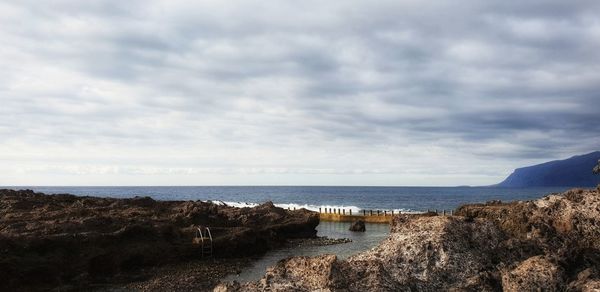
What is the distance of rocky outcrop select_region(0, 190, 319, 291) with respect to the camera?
27.3 meters

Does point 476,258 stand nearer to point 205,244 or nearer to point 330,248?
point 205,244

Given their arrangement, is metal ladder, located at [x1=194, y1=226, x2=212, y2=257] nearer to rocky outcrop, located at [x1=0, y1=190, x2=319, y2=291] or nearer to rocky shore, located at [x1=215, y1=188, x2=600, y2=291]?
rocky outcrop, located at [x1=0, y1=190, x2=319, y2=291]

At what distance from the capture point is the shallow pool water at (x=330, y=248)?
33.0 m

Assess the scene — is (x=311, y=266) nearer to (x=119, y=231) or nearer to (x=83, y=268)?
(x=83, y=268)

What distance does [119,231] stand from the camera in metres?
33.8

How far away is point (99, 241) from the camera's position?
31750 millimetres

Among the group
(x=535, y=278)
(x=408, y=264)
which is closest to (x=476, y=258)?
(x=408, y=264)

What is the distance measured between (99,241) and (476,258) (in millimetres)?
25846

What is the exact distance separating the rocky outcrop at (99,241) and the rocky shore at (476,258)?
20.1 m

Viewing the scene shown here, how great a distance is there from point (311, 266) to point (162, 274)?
852 inches

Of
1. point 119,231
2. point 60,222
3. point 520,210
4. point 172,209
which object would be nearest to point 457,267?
point 520,210

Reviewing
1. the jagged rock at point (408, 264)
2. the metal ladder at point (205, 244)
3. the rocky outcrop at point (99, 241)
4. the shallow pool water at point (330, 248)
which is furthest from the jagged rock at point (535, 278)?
the metal ladder at point (205, 244)

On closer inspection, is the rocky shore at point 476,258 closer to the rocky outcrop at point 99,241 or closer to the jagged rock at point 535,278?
the jagged rock at point 535,278

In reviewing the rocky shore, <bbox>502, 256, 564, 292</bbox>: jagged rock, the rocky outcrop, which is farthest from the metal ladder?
<bbox>502, 256, 564, 292</bbox>: jagged rock
